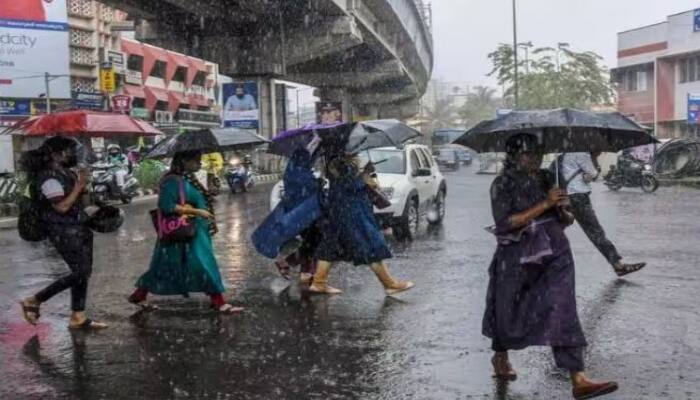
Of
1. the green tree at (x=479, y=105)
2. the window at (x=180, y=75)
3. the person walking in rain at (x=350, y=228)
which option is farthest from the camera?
the green tree at (x=479, y=105)

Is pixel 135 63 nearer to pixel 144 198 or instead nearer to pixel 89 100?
pixel 89 100

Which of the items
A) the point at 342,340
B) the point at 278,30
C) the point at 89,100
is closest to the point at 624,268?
the point at 342,340

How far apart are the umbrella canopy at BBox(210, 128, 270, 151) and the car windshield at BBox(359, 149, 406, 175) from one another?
5.85m

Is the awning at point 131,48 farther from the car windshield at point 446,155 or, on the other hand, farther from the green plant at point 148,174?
the green plant at point 148,174

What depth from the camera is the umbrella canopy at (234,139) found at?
7438 mm

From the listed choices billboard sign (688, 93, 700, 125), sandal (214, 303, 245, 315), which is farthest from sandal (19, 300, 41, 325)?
billboard sign (688, 93, 700, 125)

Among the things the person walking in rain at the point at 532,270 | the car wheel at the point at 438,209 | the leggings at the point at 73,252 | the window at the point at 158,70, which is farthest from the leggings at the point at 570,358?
the window at the point at 158,70

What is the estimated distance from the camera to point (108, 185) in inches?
868

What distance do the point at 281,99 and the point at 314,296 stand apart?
107ft

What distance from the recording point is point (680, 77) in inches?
1641

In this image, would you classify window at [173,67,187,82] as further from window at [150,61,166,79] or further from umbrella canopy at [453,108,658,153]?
umbrella canopy at [453,108,658,153]

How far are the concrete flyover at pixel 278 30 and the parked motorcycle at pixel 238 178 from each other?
5006 mm

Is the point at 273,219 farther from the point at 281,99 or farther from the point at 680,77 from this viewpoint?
the point at 680,77

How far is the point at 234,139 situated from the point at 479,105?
10164cm
